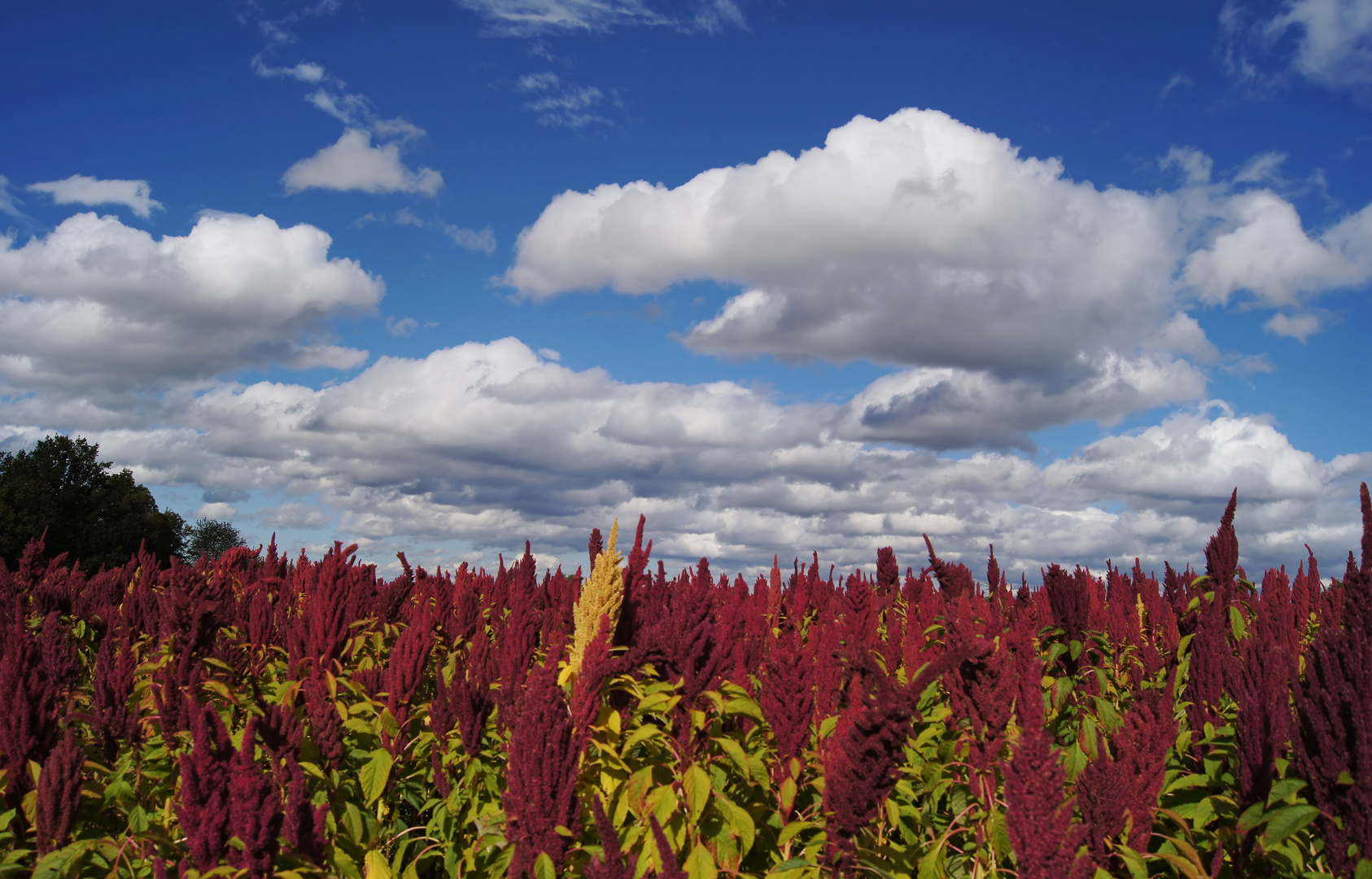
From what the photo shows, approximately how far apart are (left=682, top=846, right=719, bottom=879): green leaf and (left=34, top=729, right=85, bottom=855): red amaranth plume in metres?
2.44

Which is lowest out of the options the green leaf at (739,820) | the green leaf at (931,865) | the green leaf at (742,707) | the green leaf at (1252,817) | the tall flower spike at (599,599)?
the green leaf at (931,865)

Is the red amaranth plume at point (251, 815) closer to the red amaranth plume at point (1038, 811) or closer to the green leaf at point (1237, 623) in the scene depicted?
the red amaranth plume at point (1038, 811)

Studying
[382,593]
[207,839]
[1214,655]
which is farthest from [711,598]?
[382,593]

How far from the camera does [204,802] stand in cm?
277

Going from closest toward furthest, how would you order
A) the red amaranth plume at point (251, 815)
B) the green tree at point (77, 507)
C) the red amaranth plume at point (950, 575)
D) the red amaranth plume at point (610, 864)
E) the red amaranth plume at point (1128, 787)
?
1. the red amaranth plume at point (610, 864)
2. the red amaranth plume at point (251, 815)
3. the red amaranth plume at point (1128, 787)
4. the red amaranth plume at point (950, 575)
5. the green tree at point (77, 507)

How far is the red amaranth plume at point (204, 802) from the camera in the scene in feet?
8.81

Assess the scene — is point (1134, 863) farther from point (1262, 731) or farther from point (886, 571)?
point (886, 571)

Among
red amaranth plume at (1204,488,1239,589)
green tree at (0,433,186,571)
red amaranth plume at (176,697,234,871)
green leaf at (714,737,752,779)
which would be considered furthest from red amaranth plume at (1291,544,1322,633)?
green tree at (0,433,186,571)

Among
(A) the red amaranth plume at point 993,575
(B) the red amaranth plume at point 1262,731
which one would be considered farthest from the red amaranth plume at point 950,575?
(B) the red amaranth plume at point 1262,731

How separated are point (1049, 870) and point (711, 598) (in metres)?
2.19

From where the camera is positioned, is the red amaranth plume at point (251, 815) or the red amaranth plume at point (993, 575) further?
the red amaranth plume at point (993, 575)

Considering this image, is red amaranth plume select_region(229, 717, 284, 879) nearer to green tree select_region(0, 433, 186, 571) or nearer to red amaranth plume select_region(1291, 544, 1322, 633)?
red amaranth plume select_region(1291, 544, 1322, 633)

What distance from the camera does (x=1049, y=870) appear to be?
7.66 ft

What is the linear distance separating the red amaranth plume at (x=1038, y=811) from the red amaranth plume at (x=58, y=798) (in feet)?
11.4
